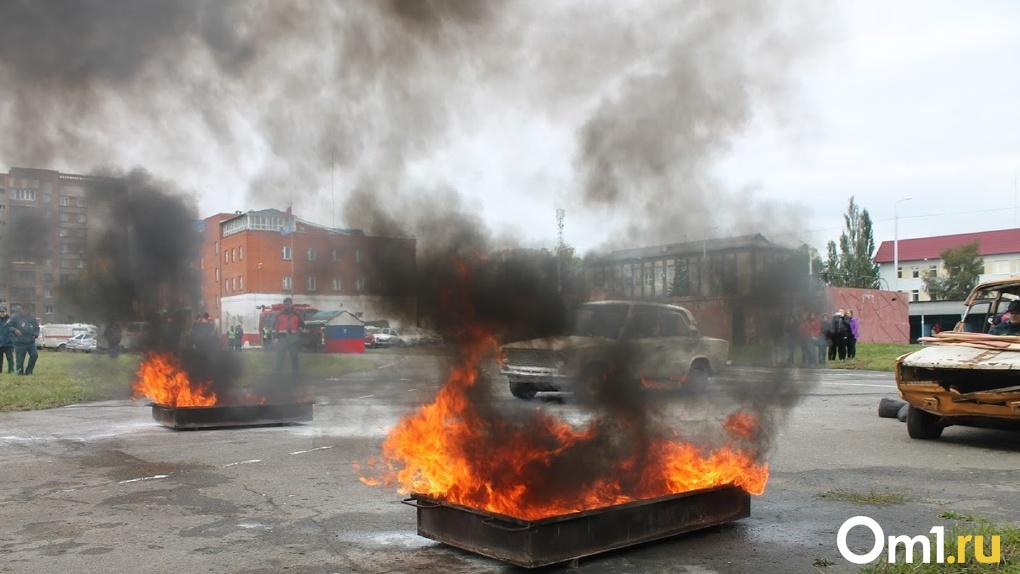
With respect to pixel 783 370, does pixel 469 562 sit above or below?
below

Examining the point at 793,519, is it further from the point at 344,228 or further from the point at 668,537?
the point at 344,228

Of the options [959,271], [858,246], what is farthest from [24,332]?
[959,271]

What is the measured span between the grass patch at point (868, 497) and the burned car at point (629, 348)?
1680 mm

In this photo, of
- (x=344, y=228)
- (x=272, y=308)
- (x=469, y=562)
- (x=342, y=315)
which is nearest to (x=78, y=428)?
(x=272, y=308)

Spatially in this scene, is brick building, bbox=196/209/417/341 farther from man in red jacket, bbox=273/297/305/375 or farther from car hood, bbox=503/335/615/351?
car hood, bbox=503/335/615/351

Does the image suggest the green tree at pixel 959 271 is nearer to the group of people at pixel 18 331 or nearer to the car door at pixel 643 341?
the group of people at pixel 18 331

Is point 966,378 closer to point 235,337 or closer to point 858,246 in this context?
point 235,337

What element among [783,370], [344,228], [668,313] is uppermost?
[344,228]

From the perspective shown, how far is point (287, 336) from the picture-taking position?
11906mm

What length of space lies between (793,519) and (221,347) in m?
8.88

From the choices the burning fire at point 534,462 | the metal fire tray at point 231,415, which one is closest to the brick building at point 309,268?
the burning fire at point 534,462

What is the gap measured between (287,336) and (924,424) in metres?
8.54

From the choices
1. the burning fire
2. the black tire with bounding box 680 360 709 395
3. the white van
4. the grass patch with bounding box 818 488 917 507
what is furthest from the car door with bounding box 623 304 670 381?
the white van

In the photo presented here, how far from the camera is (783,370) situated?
6293mm
